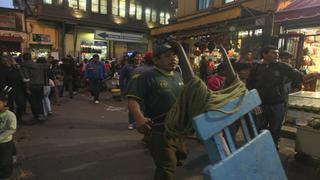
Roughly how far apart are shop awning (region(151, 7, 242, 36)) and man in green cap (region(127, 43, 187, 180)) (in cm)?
788

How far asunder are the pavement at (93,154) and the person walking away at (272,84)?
90 cm

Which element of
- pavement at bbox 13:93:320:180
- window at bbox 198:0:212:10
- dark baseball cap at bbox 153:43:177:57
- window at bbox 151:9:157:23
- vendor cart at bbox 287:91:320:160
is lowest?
pavement at bbox 13:93:320:180

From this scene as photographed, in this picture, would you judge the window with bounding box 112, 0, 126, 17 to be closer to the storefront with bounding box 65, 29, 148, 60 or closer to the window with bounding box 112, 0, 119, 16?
the window with bounding box 112, 0, 119, 16

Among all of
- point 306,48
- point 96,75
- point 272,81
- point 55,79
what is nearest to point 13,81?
point 55,79

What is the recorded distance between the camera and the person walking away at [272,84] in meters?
4.96

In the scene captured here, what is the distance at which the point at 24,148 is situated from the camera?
5828 millimetres

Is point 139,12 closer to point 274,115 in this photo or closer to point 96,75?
point 96,75

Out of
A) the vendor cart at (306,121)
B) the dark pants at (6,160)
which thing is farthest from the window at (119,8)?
the dark pants at (6,160)

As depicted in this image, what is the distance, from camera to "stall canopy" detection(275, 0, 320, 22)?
7863 mm

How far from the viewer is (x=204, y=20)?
12492 mm

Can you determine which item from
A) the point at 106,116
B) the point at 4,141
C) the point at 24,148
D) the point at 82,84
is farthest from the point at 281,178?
the point at 82,84

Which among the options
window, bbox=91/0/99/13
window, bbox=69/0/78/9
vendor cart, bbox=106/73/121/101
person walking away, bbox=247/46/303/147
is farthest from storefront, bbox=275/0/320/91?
window, bbox=91/0/99/13

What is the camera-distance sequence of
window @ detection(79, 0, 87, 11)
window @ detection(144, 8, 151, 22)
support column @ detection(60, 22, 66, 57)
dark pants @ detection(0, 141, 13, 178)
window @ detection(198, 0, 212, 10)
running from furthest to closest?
window @ detection(144, 8, 151, 22)
window @ detection(79, 0, 87, 11)
support column @ detection(60, 22, 66, 57)
window @ detection(198, 0, 212, 10)
dark pants @ detection(0, 141, 13, 178)

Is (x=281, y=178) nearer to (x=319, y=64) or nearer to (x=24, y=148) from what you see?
(x=24, y=148)
